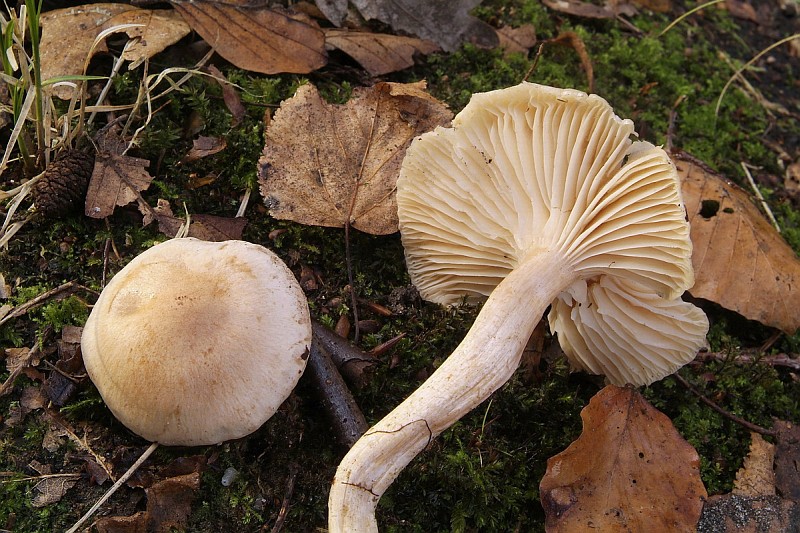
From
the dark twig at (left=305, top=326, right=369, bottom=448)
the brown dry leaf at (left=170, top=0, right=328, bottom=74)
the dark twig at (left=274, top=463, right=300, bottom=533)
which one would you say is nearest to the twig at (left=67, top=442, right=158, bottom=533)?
the dark twig at (left=274, top=463, right=300, bottom=533)

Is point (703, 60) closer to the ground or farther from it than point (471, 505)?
farther from it

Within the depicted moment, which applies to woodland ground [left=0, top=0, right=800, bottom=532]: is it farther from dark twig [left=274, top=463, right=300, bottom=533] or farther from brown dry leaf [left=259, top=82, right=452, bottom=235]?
brown dry leaf [left=259, top=82, right=452, bottom=235]

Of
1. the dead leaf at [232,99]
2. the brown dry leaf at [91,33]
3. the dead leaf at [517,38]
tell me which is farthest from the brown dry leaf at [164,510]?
the dead leaf at [517,38]

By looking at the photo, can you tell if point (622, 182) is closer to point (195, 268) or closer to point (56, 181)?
point (195, 268)

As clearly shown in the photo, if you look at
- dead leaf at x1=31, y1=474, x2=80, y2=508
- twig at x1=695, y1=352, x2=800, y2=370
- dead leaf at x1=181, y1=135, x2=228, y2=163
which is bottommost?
dead leaf at x1=31, y1=474, x2=80, y2=508

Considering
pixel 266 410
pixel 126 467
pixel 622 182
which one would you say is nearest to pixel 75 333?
pixel 126 467

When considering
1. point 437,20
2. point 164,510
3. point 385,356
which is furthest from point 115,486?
point 437,20
